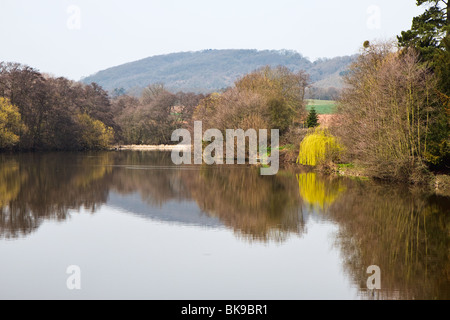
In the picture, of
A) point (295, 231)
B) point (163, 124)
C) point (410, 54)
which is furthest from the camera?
point (163, 124)

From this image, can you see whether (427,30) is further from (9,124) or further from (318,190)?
(9,124)

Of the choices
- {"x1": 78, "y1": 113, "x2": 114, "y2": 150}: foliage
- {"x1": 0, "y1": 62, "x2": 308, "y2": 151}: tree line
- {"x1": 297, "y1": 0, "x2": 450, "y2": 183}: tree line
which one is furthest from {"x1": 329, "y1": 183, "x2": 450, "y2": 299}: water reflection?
{"x1": 78, "y1": 113, "x2": 114, "y2": 150}: foliage

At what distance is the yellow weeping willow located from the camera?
112 ft

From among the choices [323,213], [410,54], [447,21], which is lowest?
[323,213]

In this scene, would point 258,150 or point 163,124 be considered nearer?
point 258,150

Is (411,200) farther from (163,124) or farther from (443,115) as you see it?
(163,124)

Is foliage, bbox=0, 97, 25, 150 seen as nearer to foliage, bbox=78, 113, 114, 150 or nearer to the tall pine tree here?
foliage, bbox=78, 113, 114, 150

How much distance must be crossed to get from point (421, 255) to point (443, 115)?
14063 mm

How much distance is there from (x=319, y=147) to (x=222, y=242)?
22282 mm

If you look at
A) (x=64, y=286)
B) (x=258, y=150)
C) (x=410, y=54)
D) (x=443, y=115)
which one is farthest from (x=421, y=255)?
(x=258, y=150)

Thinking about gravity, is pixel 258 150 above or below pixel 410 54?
below

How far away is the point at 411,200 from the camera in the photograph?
2062 cm

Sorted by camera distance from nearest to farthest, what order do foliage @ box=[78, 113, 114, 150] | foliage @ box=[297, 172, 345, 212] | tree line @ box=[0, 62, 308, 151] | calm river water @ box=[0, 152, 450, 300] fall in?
calm river water @ box=[0, 152, 450, 300] → foliage @ box=[297, 172, 345, 212] → tree line @ box=[0, 62, 308, 151] → foliage @ box=[78, 113, 114, 150]

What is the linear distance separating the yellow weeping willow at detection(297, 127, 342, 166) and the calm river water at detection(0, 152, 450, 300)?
868cm
